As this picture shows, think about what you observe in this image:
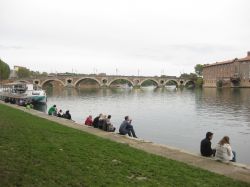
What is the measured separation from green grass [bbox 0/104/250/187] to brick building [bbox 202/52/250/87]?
131m

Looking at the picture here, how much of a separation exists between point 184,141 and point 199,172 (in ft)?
48.5

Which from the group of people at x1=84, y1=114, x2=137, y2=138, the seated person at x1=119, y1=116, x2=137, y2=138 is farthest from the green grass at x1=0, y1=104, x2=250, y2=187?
the group of people at x1=84, y1=114, x2=137, y2=138

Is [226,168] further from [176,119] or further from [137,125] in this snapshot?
[176,119]

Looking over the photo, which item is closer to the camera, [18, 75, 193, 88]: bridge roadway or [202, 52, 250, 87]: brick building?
[202, 52, 250, 87]: brick building

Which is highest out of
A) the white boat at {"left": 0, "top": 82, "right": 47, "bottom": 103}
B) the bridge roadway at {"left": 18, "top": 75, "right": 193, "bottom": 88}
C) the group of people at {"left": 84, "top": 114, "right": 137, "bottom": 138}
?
the bridge roadway at {"left": 18, "top": 75, "right": 193, "bottom": 88}

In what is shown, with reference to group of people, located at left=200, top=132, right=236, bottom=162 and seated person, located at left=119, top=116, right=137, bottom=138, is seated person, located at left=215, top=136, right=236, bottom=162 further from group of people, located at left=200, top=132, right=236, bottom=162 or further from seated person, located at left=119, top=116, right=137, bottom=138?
seated person, located at left=119, top=116, right=137, bottom=138

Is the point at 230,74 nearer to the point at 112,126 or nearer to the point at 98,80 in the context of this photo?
the point at 98,80

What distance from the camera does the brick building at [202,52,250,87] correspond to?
457 feet

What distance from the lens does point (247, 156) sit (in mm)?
20391

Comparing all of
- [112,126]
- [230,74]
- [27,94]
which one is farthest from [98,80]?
[112,126]

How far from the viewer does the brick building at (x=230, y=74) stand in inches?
5487

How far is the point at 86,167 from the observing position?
10.3 m

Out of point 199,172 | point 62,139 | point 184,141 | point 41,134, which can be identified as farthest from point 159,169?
point 184,141

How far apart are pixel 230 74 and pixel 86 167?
14599 centimetres
